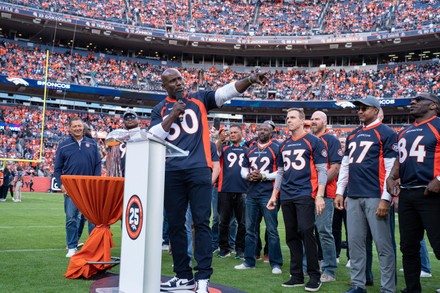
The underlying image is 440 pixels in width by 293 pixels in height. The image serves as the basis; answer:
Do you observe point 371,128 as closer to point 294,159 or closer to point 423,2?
point 294,159

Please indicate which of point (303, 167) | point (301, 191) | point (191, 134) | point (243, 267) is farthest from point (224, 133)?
point (191, 134)

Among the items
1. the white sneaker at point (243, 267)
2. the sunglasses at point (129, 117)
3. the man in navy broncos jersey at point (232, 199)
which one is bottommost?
the white sneaker at point (243, 267)

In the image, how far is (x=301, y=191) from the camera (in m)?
5.50

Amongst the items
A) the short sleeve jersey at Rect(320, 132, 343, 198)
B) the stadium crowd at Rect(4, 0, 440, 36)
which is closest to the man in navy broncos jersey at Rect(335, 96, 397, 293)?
the short sleeve jersey at Rect(320, 132, 343, 198)

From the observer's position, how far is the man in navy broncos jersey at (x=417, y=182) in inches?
183

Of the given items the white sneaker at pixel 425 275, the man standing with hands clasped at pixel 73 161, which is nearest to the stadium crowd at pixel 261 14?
the man standing with hands clasped at pixel 73 161

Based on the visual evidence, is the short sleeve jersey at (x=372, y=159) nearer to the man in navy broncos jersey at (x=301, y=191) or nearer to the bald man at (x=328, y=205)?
the man in navy broncos jersey at (x=301, y=191)

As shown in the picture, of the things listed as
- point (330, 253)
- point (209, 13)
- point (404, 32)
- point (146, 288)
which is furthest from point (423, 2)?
point (146, 288)

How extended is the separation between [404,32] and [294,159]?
34.4 m

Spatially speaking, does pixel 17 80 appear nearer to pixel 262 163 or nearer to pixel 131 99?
pixel 131 99

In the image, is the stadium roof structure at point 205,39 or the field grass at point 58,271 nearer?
the field grass at point 58,271

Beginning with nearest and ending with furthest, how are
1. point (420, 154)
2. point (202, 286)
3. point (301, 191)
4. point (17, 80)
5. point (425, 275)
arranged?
1. point (202, 286)
2. point (420, 154)
3. point (301, 191)
4. point (425, 275)
5. point (17, 80)

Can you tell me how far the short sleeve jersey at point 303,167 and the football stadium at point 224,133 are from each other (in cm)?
3

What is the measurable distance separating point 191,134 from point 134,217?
3.82 ft
